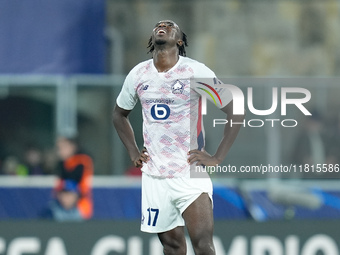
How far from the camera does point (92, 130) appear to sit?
14.8 meters

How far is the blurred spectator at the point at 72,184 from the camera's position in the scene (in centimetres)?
1270

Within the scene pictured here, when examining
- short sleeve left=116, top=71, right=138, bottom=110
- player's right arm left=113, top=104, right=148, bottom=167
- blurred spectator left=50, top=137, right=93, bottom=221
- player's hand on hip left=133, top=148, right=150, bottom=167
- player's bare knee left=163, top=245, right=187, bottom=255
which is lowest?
player's bare knee left=163, top=245, right=187, bottom=255

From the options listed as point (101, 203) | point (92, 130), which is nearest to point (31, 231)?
point (101, 203)

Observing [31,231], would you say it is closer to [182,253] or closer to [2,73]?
[182,253]

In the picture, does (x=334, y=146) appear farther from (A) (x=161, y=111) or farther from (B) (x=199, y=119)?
(A) (x=161, y=111)

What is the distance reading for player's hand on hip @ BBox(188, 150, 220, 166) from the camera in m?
8.50

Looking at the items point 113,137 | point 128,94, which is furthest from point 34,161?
point 128,94

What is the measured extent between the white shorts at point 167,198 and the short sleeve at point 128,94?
0.54m

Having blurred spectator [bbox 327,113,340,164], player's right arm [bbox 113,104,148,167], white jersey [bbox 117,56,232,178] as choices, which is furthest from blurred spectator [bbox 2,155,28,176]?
white jersey [bbox 117,56,232,178]

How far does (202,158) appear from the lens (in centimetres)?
852

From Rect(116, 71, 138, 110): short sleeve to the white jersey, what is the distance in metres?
0.04

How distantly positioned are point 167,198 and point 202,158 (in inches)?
16.8

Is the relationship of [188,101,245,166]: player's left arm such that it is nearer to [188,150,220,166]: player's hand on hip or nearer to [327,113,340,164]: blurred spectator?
[188,150,220,166]: player's hand on hip

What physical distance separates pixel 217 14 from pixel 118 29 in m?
1.48
